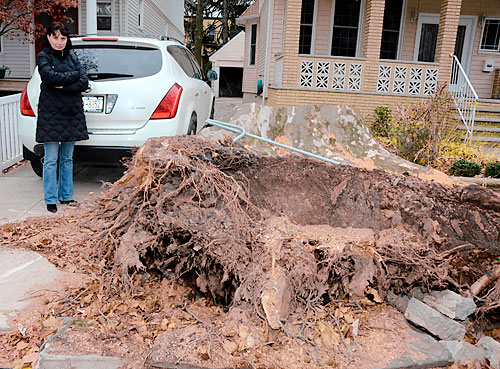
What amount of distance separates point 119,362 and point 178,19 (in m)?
28.2

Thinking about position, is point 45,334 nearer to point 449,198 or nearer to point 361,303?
point 361,303

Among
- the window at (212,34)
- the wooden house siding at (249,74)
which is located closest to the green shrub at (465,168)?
the wooden house siding at (249,74)

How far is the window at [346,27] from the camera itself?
46.1ft

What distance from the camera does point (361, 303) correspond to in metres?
3.15

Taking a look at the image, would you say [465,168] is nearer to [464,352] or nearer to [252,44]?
[464,352]

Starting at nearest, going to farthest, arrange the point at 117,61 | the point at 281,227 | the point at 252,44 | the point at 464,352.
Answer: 1. the point at 464,352
2. the point at 281,227
3. the point at 117,61
4. the point at 252,44

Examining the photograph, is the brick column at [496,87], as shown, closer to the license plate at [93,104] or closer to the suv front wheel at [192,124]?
the suv front wheel at [192,124]

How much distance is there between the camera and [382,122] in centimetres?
1077

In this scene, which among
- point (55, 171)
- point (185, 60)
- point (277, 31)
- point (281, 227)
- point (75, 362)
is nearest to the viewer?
point (75, 362)

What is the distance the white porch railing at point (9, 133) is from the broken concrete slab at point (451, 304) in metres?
6.56

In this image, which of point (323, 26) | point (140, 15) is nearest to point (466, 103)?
point (323, 26)

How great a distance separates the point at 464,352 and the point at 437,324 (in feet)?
0.80

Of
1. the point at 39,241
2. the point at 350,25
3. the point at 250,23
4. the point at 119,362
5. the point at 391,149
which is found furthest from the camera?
the point at 250,23

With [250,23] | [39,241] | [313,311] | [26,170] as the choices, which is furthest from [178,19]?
[313,311]
